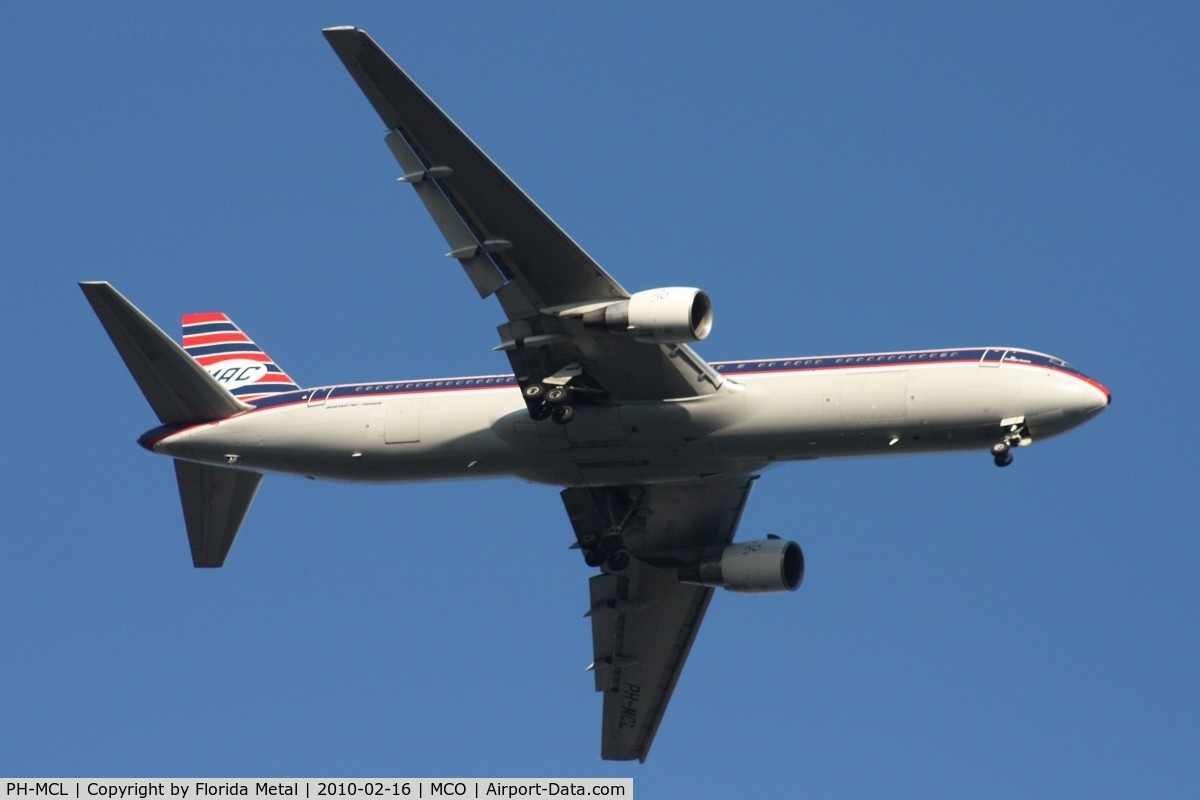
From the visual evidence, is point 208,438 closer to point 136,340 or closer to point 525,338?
point 136,340

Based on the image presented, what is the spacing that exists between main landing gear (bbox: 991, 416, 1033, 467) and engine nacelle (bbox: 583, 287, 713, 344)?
26.7ft

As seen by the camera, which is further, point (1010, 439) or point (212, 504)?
point (212, 504)

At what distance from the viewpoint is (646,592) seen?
6638cm

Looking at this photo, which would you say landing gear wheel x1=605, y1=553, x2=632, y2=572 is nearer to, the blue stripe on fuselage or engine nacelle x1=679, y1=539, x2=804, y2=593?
engine nacelle x1=679, y1=539, x2=804, y2=593

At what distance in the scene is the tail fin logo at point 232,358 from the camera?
207 feet

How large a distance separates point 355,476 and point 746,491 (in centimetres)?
1186

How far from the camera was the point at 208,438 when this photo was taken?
60.3 meters

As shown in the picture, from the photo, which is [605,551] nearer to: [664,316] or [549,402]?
[549,402]

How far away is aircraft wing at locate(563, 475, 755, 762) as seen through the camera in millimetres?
62625

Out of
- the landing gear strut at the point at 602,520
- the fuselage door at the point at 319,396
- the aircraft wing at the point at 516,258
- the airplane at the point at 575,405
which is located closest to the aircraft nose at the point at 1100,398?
the airplane at the point at 575,405

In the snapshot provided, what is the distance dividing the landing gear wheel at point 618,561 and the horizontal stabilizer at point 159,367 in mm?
11586

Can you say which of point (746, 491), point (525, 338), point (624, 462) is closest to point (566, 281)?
point (525, 338)

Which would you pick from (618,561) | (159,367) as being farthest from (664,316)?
(159,367)

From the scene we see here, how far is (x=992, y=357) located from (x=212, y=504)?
2348 centimetres
